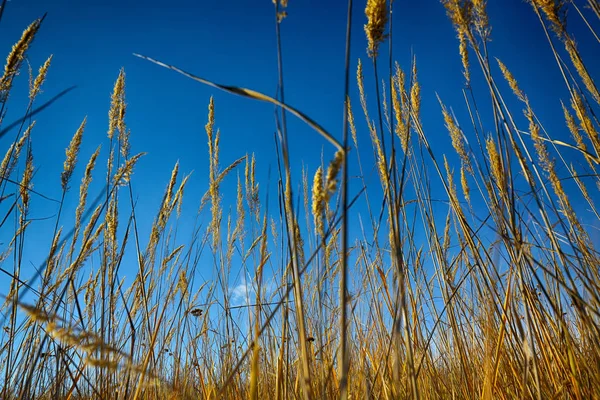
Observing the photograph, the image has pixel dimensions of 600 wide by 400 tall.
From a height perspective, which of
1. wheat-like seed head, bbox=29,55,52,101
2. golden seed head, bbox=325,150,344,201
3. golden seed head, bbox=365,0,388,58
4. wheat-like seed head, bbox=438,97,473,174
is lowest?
golden seed head, bbox=325,150,344,201

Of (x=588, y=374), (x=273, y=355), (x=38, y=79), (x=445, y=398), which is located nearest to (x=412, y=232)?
(x=445, y=398)

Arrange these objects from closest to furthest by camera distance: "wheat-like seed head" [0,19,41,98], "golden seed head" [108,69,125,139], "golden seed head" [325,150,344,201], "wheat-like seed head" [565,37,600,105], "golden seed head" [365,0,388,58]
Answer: "golden seed head" [325,150,344,201] → "golden seed head" [365,0,388,58] → "wheat-like seed head" [0,19,41,98] → "wheat-like seed head" [565,37,600,105] → "golden seed head" [108,69,125,139]

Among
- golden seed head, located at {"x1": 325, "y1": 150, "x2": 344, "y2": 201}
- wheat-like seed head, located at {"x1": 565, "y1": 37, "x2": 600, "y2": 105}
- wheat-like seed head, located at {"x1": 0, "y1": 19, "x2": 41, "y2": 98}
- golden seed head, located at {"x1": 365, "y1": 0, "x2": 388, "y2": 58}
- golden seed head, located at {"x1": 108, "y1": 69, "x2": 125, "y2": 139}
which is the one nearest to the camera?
golden seed head, located at {"x1": 325, "y1": 150, "x2": 344, "y2": 201}

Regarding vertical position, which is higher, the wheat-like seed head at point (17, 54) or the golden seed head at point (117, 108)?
the golden seed head at point (117, 108)

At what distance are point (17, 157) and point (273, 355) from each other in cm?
169

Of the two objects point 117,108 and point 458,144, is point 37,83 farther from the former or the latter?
point 458,144

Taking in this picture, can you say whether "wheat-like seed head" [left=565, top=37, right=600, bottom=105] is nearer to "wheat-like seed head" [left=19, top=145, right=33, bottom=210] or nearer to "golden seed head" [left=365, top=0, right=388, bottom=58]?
"golden seed head" [left=365, top=0, right=388, bottom=58]

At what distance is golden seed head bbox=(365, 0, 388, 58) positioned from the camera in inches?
29.6

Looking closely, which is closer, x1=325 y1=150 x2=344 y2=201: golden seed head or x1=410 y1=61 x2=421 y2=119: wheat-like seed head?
x1=325 y1=150 x2=344 y2=201: golden seed head

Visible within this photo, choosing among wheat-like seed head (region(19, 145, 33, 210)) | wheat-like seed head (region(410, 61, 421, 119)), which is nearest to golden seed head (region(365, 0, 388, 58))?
wheat-like seed head (region(410, 61, 421, 119))

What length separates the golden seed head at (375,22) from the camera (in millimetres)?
752

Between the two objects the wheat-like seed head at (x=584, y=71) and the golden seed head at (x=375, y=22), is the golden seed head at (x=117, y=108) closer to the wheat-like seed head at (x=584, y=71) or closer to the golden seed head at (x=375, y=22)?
the golden seed head at (x=375, y=22)

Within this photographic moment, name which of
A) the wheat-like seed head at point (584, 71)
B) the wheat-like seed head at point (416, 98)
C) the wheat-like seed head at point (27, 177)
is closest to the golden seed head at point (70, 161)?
the wheat-like seed head at point (27, 177)

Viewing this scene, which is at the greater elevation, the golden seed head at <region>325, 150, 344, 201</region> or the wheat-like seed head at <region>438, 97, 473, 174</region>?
the wheat-like seed head at <region>438, 97, 473, 174</region>
